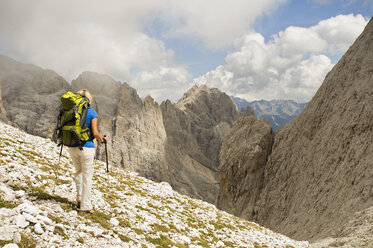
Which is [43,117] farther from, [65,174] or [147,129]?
[65,174]

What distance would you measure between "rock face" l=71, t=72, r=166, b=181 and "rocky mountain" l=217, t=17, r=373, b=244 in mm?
106296

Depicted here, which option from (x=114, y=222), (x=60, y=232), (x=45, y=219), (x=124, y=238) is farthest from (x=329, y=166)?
(x=45, y=219)

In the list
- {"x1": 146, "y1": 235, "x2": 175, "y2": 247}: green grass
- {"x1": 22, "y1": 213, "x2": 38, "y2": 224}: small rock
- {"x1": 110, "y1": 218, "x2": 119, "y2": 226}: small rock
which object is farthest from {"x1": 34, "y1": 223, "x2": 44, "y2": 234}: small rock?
{"x1": 146, "y1": 235, "x2": 175, "y2": 247}: green grass

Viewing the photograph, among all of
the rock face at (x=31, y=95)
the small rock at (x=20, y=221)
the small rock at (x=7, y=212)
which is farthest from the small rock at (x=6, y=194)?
the rock face at (x=31, y=95)

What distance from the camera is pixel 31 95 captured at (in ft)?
463

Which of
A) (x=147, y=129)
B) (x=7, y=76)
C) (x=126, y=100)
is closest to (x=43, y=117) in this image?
(x=7, y=76)

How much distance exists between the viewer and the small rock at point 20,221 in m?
6.74

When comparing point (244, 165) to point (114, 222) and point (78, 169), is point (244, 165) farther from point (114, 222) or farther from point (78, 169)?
point (78, 169)

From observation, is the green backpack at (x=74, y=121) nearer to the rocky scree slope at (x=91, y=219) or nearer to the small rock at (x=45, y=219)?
the rocky scree slope at (x=91, y=219)

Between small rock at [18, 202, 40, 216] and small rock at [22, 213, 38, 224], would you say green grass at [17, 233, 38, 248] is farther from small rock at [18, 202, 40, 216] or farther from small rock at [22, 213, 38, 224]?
small rock at [18, 202, 40, 216]

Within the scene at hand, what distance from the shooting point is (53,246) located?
6605 mm

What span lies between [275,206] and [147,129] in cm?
12756

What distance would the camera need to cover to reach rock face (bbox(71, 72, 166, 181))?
150 metres

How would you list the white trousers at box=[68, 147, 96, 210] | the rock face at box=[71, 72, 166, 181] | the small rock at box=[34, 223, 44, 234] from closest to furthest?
the small rock at box=[34, 223, 44, 234] < the white trousers at box=[68, 147, 96, 210] < the rock face at box=[71, 72, 166, 181]
